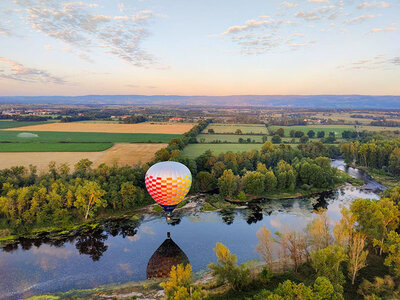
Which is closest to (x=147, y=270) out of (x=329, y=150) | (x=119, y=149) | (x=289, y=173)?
(x=289, y=173)

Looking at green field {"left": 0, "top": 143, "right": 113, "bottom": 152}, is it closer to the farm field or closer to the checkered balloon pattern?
the farm field

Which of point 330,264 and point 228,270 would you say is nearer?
point 330,264

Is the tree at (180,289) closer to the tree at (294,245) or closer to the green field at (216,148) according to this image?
the tree at (294,245)

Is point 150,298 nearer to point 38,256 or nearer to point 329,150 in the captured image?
point 38,256

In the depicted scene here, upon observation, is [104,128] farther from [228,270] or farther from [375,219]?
[375,219]

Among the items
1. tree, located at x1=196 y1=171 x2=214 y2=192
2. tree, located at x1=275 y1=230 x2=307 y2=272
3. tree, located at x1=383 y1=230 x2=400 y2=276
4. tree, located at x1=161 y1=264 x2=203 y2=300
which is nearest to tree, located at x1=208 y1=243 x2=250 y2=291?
tree, located at x1=161 y1=264 x2=203 y2=300

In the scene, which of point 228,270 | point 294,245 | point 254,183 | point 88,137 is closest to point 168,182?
point 228,270
